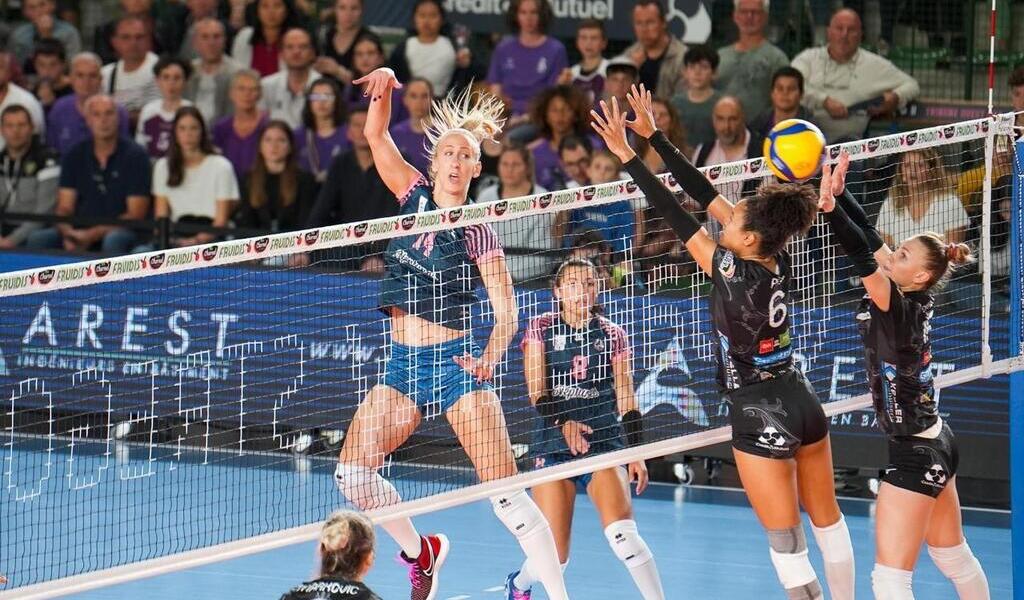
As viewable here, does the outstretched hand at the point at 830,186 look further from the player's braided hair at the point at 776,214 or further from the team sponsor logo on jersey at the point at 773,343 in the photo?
the team sponsor logo on jersey at the point at 773,343

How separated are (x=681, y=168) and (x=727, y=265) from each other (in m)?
0.60

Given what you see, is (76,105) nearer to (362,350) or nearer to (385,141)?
(362,350)

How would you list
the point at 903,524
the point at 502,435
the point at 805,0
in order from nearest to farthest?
1. the point at 903,524
2. the point at 502,435
3. the point at 805,0

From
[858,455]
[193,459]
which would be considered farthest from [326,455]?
[858,455]

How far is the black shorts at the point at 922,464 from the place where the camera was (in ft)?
23.1

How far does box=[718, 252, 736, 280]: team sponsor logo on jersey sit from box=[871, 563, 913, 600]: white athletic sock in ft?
4.81

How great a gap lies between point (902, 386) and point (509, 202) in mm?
1898

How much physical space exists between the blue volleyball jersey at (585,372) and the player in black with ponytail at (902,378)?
1325 mm

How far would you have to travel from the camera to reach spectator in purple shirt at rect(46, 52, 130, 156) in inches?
595

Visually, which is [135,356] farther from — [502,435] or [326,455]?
[502,435]

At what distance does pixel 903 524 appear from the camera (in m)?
7.03

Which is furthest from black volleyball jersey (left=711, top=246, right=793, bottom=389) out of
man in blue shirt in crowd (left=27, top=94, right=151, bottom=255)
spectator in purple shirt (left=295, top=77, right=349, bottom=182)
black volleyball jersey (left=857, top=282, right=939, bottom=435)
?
man in blue shirt in crowd (left=27, top=94, right=151, bottom=255)

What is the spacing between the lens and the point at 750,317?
22.0ft

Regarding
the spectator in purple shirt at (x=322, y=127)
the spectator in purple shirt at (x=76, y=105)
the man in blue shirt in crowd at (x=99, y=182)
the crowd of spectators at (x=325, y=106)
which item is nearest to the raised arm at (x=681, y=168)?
the crowd of spectators at (x=325, y=106)
